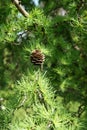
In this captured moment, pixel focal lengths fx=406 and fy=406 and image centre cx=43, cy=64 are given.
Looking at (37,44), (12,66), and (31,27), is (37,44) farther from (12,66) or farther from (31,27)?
(12,66)

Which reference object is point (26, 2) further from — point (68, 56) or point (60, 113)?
point (60, 113)

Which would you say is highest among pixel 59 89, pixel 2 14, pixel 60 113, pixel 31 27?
pixel 2 14

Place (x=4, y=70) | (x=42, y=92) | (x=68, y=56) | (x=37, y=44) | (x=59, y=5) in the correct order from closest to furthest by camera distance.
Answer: (x=42, y=92), (x=37, y=44), (x=68, y=56), (x=59, y=5), (x=4, y=70)

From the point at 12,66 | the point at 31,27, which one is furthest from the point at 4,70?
the point at 31,27

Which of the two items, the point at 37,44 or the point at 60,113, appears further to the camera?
the point at 37,44

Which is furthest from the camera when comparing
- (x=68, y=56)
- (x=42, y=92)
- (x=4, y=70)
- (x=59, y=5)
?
(x=4, y=70)

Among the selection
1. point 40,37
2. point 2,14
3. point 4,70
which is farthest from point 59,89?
point 4,70

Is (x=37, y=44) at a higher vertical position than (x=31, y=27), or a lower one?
lower
